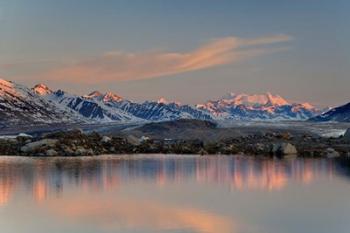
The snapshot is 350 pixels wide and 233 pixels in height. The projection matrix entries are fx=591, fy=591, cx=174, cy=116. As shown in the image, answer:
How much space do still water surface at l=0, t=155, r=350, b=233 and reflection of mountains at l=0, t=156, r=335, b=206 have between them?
52mm

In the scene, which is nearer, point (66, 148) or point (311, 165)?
point (311, 165)

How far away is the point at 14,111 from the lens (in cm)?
19525

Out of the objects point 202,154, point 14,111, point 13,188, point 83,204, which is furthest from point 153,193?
point 14,111

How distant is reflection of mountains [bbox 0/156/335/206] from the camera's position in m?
26.9

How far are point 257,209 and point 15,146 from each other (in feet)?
122

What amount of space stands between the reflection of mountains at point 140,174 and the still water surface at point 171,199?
2.0 inches

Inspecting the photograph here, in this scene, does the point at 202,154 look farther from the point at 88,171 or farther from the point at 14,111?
the point at 14,111

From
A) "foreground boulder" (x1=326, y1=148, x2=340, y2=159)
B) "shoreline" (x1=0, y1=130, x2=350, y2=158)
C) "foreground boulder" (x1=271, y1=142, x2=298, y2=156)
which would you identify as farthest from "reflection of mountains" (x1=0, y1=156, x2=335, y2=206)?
"foreground boulder" (x1=271, y1=142, x2=298, y2=156)

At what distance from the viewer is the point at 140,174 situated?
32.9 metres

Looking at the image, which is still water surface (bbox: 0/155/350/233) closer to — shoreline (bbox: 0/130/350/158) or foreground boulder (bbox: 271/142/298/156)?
shoreline (bbox: 0/130/350/158)

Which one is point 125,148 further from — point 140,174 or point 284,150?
point 140,174

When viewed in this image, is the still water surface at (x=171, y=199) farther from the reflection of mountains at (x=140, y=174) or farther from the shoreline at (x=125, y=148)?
the shoreline at (x=125, y=148)

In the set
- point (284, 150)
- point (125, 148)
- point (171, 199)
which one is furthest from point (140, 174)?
point (284, 150)

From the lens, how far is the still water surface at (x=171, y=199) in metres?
17.0
